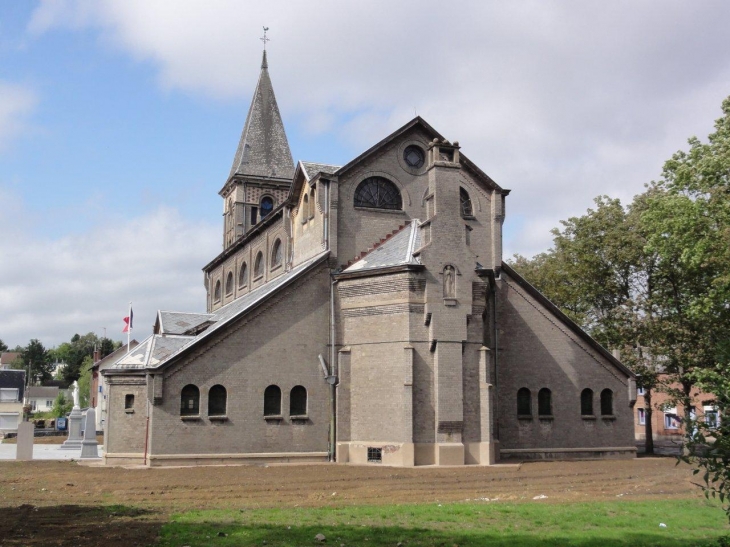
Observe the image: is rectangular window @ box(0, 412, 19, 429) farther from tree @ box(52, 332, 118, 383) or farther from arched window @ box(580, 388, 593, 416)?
tree @ box(52, 332, 118, 383)

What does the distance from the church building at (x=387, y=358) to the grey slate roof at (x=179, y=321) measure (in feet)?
16.0

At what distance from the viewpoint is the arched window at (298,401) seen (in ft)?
100

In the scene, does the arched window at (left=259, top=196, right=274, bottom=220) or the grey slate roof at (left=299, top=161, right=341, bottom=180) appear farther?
the arched window at (left=259, top=196, right=274, bottom=220)

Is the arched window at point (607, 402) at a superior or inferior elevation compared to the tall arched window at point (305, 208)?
inferior

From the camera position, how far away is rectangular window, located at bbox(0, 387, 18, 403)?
291 ft

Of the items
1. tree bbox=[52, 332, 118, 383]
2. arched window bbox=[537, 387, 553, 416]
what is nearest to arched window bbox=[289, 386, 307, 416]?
arched window bbox=[537, 387, 553, 416]

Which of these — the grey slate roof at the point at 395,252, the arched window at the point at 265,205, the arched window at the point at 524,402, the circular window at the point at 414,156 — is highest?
the arched window at the point at 265,205

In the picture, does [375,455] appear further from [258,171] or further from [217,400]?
[258,171]

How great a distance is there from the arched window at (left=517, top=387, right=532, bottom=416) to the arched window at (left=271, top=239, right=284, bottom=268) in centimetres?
1445

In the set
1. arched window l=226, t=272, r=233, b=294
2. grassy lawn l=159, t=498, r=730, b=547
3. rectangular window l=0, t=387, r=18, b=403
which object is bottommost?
grassy lawn l=159, t=498, r=730, b=547

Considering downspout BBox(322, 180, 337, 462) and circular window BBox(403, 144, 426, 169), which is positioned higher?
circular window BBox(403, 144, 426, 169)

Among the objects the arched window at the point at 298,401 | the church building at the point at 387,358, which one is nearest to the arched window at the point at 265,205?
the church building at the point at 387,358

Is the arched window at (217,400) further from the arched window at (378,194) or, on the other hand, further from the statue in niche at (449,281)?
the arched window at (378,194)

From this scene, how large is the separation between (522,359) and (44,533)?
23.7 metres
